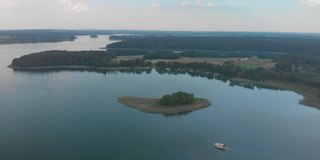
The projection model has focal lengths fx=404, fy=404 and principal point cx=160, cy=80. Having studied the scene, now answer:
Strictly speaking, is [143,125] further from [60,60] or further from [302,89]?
[60,60]

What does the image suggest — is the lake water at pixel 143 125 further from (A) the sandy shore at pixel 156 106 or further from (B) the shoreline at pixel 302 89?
(B) the shoreline at pixel 302 89

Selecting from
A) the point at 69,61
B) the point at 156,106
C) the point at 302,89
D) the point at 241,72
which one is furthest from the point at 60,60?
the point at 302,89

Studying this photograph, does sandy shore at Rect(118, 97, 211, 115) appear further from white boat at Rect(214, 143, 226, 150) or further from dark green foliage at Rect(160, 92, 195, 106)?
white boat at Rect(214, 143, 226, 150)

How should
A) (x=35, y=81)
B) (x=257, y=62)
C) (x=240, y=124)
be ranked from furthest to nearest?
(x=257, y=62)
(x=35, y=81)
(x=240, y=124)

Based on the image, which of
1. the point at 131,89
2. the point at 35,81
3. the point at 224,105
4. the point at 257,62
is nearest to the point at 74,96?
the point at 131,89

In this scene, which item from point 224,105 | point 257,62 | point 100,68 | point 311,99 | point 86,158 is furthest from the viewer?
point 257,62

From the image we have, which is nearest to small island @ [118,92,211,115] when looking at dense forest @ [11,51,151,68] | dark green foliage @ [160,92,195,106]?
dark green foliage @ [160,92,195,106]

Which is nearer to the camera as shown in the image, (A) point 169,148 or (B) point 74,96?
(A) point 169,148

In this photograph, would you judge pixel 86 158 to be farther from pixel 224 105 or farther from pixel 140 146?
pixel 224 105

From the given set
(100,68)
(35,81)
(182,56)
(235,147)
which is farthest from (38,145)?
(182,56)
